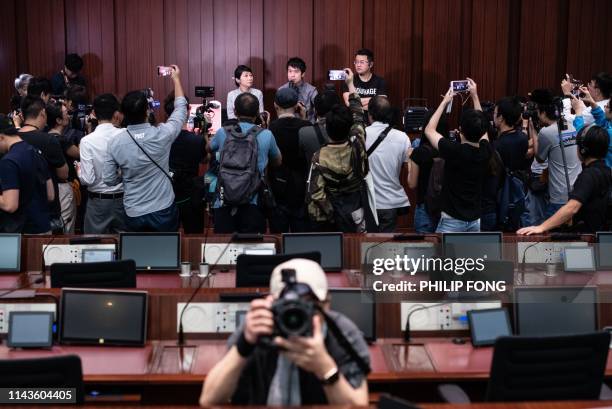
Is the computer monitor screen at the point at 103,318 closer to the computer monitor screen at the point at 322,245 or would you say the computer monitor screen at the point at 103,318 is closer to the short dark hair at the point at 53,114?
the computer monitor screen at the point at 322,245

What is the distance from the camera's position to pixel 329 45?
10828mm

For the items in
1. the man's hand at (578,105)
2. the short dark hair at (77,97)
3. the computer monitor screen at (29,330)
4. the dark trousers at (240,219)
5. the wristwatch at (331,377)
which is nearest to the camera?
the wristwatch at (331,377)

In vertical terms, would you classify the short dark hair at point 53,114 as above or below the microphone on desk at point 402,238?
above

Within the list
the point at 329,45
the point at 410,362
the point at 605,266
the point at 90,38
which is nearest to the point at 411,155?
the point at 605,266

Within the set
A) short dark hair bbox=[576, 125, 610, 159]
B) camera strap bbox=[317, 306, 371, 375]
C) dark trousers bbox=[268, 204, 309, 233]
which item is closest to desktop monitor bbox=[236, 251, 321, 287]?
dark trousers bbox=[268, 204, 309, 233]

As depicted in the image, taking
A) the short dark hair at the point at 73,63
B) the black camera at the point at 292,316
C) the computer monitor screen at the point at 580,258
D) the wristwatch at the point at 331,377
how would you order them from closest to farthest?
1. the black camera at the point at 292,316
2. the wristwatch at the point at 331,377
3. the computer monitor screen at the point at 580,258
4. the short dark hair at the point at 73,63

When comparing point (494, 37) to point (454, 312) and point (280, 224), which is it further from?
point (454, 312)

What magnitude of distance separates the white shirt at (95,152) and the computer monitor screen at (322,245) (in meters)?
1.46

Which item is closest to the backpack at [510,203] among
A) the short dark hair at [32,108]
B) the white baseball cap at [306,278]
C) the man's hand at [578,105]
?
the man's hand at [578,105]

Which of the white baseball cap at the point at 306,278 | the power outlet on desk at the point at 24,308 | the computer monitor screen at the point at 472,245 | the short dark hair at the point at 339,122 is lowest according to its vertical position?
the power outlet on desk at the point at 24,308

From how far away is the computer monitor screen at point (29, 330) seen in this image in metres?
4.18

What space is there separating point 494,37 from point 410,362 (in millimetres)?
7708

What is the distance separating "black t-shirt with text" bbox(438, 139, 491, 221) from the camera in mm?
5297

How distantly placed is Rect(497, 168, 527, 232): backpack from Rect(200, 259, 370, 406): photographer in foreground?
385 cm
